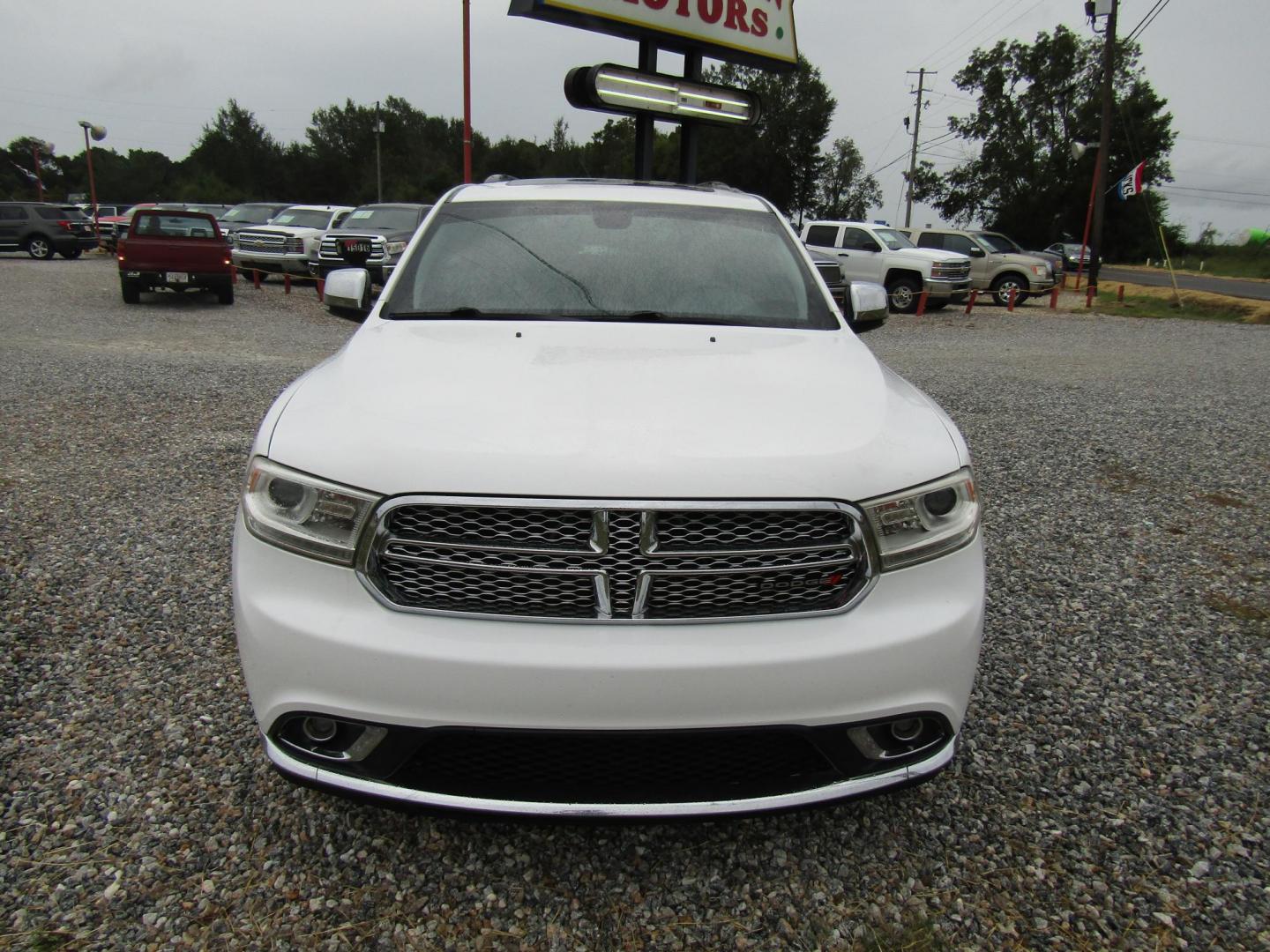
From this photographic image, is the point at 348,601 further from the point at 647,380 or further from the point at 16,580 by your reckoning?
the point at 16,580

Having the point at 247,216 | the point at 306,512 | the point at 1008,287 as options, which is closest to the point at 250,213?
the point at 247,216

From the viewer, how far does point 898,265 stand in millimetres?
18781

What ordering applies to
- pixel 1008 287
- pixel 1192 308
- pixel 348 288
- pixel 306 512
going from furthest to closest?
pixel 1192 308, pixel 1008 287, pixel 348 288, pixel 306 512

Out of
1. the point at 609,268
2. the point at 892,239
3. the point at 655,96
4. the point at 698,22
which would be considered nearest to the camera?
the point at 609,268

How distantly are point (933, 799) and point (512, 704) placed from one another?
1364 millimetres

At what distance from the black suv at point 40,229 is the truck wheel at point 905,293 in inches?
959

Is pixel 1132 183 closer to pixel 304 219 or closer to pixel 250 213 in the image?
pixel 304 219

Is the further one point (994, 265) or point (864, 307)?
point (994, 265)

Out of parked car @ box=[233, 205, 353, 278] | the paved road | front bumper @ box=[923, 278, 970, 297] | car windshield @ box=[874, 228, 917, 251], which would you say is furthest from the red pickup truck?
the paved road

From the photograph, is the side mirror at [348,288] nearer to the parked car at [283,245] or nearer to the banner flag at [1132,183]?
the parked car at [283,245]

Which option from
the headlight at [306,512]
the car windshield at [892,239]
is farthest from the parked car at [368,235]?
the headlight at [306,512]

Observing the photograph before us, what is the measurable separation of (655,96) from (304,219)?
13.3m

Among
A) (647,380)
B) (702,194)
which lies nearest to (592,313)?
(647,380)

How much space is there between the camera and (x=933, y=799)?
2477mm
